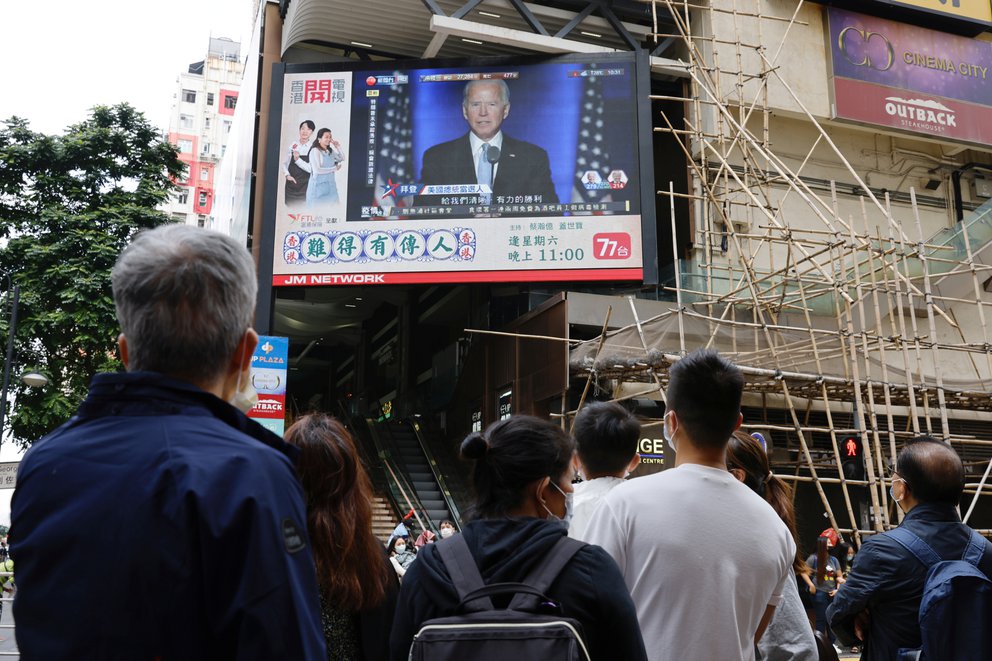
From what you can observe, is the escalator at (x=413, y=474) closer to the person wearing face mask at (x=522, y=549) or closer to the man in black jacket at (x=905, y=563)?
the man in black jacket at (x=905, y=563)

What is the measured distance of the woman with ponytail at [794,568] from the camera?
9.36ft

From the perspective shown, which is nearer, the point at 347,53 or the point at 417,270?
the point at 417,270

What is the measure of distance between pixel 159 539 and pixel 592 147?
45.9 feet

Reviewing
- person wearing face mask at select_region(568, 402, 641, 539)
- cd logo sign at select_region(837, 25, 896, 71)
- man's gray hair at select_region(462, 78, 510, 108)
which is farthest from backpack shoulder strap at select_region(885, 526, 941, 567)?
cd logo sign at select_region(837, 25, 896, 71)

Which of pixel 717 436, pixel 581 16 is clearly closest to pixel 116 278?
pixel 717 436

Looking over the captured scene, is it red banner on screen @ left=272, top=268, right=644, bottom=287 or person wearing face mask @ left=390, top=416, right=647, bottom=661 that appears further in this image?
red banner on screen @ left=272, top=268, right=644, bottom=287

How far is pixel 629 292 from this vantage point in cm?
1449

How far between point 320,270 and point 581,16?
6.40 m

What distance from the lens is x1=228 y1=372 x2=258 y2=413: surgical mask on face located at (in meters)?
1.54

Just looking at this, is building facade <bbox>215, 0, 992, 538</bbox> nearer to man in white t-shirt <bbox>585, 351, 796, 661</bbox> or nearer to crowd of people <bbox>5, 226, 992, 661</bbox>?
crowd of people <bbox>5, 226, 992, 661</bbox>

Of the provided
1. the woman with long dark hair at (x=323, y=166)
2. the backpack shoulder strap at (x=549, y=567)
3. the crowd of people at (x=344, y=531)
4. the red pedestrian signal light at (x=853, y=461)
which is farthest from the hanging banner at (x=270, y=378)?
the backpack shoulder strap at (x=549, y=567)

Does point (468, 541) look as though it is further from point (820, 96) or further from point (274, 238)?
point (820, 96)

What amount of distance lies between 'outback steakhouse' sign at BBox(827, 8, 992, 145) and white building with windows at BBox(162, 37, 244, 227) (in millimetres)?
61235

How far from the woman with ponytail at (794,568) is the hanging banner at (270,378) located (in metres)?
9.84
